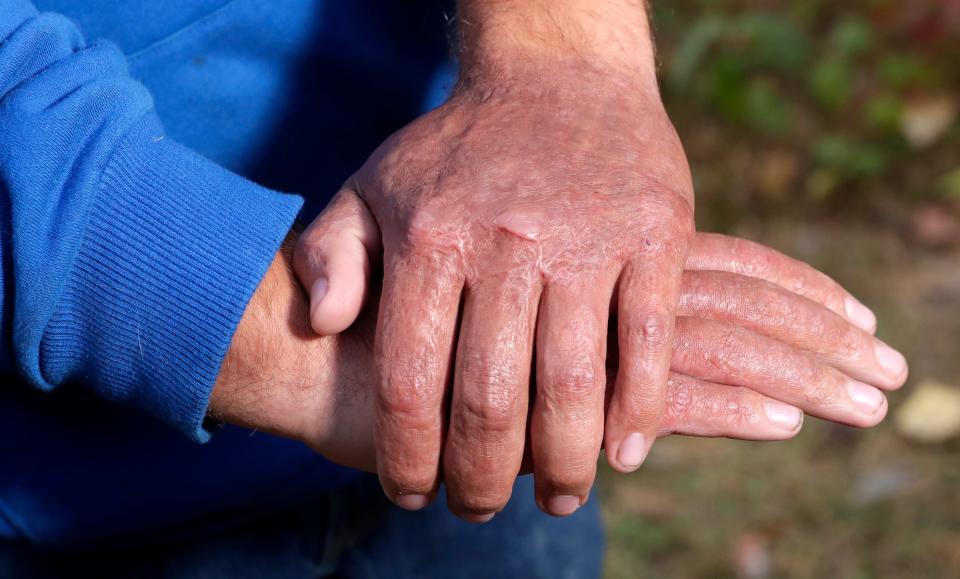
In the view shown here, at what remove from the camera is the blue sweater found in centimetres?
96

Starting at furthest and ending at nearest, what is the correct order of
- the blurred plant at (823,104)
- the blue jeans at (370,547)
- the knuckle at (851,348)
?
the blurred plant at (823,104) < the blue jeans at (370,547) < the knuckle at (851,348)

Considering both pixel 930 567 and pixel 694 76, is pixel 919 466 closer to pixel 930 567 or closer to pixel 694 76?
pixel 930 567

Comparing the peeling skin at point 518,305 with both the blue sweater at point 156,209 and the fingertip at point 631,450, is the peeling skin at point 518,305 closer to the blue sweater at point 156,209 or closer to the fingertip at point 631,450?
the fingertip at point 631,450

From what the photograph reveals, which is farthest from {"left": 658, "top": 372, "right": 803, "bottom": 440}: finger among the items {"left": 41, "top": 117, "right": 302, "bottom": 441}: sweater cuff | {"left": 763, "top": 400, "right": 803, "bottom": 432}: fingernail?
{"left": 41, "top": 117, "right": 302, "bottom": 441}: sweater cuff

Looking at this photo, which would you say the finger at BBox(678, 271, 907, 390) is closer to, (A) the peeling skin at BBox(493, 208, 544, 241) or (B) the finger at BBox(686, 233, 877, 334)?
(B) the finger at BBox(686, 233, 877, 334)

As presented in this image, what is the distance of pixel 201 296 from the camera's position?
0.99 metres

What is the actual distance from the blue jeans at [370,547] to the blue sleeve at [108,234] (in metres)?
0.48

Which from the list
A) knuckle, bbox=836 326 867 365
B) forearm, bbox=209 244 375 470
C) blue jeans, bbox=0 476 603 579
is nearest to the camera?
forearm, bbox=209 244 375 470

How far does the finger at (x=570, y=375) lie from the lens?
0.93 m

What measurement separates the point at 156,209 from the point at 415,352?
30 cm

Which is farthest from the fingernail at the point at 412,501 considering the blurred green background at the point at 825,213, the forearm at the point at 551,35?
the blurred green background at the point at 825,213

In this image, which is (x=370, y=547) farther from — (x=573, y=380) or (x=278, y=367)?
(x=573, y=380)

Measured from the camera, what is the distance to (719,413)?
3.45 ft

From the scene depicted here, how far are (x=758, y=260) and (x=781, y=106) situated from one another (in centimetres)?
200
